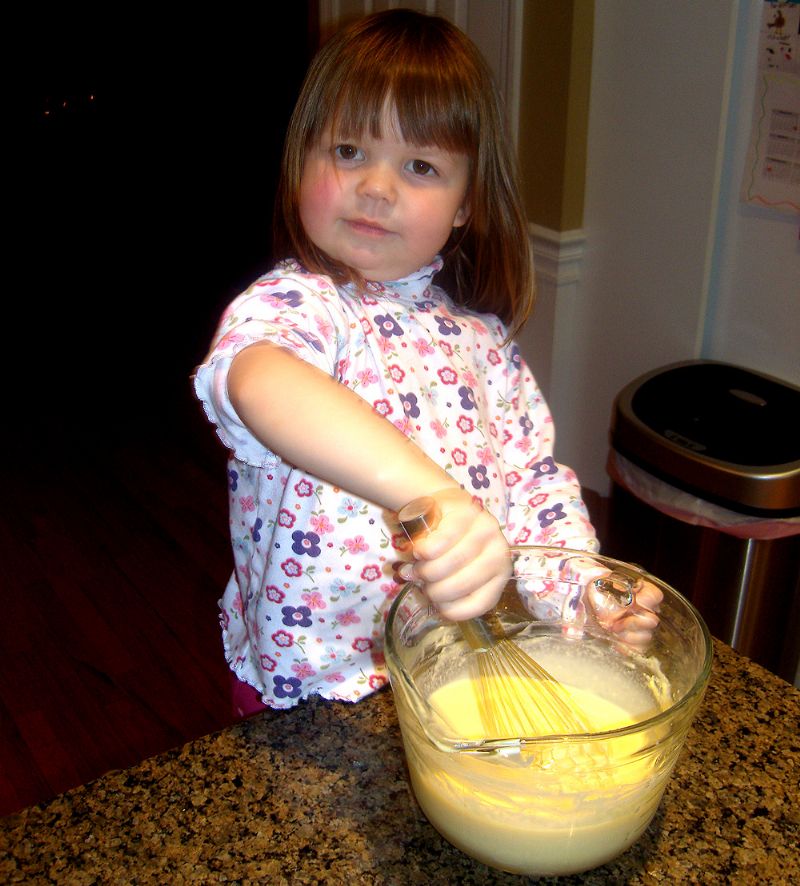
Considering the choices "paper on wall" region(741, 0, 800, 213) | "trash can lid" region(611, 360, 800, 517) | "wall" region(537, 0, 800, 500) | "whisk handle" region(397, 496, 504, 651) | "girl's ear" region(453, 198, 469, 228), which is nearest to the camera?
"whisk handle" region(397, 496, 504, 651)

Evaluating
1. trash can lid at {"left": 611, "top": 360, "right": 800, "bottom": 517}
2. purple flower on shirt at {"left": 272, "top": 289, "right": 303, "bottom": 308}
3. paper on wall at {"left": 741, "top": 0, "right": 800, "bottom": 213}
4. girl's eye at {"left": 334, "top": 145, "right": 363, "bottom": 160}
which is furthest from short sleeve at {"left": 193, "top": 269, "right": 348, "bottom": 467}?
paper on wall at {"left": 741, "top": 0, "right": 800, "bottom": 213}

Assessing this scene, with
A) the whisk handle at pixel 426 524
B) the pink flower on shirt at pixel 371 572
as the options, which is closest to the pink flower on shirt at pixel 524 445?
the pink flower on shirt at pixel 371 572

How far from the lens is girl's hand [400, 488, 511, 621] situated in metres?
0.52

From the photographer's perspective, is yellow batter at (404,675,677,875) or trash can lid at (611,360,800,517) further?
trash can lid at (611,360,800,517)

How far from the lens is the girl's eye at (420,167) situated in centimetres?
86

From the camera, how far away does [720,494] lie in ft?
4.98

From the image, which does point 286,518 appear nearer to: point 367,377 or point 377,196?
point 367,377

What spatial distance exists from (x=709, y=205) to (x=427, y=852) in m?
1.51

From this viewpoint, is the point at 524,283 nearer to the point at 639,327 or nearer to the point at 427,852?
the point at 427,852

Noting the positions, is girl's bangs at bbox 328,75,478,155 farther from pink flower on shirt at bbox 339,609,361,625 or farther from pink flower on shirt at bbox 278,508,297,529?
pink flower on shirt at bbox 339,609,361,625

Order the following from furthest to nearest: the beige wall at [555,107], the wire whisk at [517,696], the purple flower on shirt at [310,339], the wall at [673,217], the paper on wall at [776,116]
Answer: the beige wall at [555,107]
the wall at [673,217]
the paper on wall at [776,116]
the purple flower on shirt at [310,339]
the wire whisk at [517,696]

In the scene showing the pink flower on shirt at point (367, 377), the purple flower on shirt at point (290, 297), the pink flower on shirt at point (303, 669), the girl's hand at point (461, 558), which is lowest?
the pink flower on shirt at point (303, 669)

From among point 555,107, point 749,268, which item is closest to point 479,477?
point 749,268

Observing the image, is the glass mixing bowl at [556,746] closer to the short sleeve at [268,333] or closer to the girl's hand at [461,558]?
the girl's hand at [461,558]
